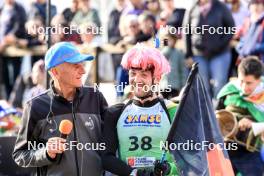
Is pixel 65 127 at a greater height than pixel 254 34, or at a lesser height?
lesser

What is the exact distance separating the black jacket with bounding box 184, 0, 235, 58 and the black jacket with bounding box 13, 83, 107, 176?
196 inches

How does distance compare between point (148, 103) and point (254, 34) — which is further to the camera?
point (254, 34)

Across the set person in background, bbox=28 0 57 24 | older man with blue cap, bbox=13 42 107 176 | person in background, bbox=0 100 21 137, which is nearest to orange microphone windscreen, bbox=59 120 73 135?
older man with blue cap, bbox=13 42 107 176

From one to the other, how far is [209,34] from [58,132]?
524 centimetres

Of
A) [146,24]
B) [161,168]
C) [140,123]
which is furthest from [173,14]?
[161,168]

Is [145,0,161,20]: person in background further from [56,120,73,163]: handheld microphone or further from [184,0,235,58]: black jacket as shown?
[56,120,73,163]: handheld microphone

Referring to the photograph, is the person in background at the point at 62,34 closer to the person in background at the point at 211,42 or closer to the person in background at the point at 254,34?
the person in background at the point at 211,42

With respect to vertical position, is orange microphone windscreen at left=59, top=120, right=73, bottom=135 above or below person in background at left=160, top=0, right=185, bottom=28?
below

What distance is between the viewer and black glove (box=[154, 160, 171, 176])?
6465mm

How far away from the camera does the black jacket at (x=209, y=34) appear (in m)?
11.6

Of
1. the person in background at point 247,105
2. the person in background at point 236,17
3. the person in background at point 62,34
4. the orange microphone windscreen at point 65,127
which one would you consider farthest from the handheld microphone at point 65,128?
the person in background at point 62,34

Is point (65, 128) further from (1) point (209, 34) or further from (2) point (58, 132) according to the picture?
(1) point (209, 34)

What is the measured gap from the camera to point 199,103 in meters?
6.76

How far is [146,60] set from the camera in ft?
21.9
